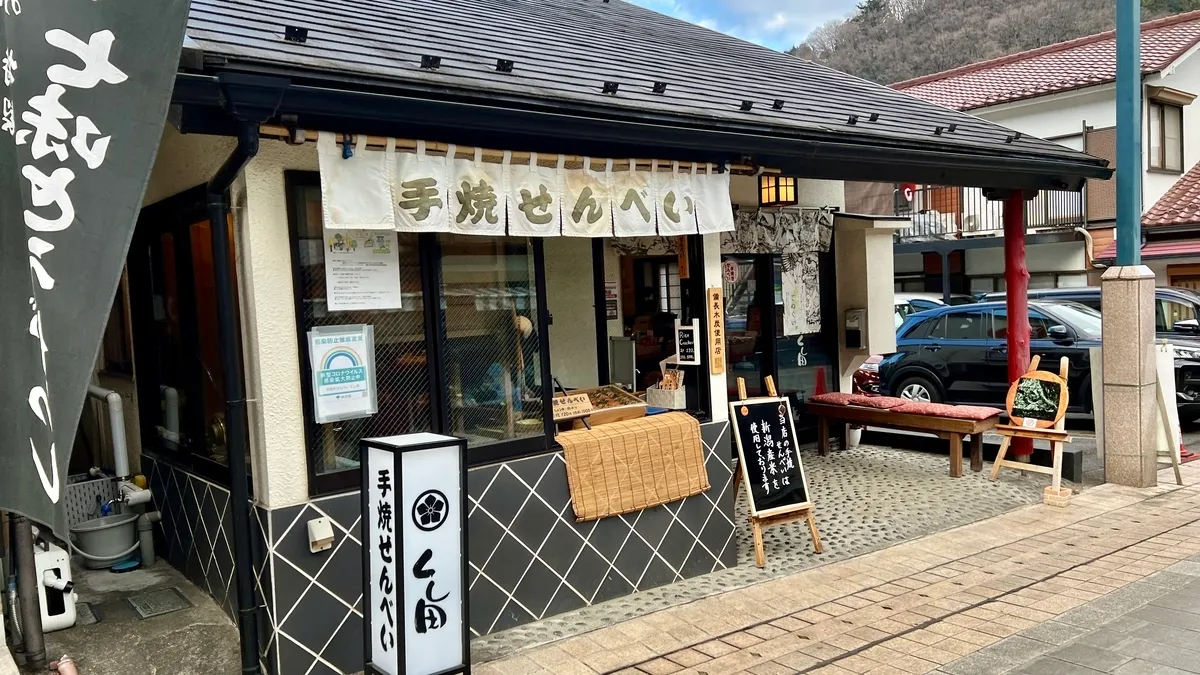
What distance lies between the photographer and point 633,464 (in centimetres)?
589

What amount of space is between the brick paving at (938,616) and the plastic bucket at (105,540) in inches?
123

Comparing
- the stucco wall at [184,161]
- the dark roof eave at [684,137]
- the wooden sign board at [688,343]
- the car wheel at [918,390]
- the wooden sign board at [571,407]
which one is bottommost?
the car wheel at [918,390]

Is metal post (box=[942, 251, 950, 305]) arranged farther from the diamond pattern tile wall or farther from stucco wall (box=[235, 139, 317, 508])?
stucco wall (box=[235, 139, 317, 508])

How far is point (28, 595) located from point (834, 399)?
7.99 metres

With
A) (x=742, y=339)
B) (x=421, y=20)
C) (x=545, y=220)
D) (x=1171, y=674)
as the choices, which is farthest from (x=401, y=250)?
(x=742, y=339)

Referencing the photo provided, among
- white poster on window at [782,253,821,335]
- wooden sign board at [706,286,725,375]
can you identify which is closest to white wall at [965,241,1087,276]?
white poster on window at [782,253,821,335]

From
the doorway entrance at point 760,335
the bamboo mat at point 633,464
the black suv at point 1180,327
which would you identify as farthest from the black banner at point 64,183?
the black suv at point 1180,327

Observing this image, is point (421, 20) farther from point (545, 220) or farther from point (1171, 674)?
point (1171, 674)

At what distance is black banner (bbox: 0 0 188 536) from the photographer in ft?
10.4

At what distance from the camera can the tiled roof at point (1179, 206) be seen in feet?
57.2

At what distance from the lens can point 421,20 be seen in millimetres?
6418

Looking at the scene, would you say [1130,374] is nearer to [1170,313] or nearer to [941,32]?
[1170,313]

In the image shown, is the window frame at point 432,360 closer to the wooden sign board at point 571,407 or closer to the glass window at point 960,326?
the wooden sign board at point 571,407

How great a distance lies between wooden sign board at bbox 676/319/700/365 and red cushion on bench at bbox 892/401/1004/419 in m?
3.80
